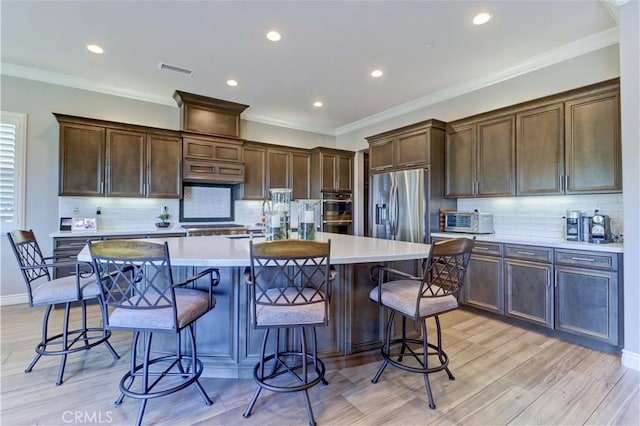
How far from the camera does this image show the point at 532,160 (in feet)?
11.5

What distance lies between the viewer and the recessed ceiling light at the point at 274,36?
3.12 meters

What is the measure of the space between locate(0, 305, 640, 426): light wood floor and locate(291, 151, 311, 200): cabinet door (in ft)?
12.7

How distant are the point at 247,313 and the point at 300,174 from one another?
4.10 meters

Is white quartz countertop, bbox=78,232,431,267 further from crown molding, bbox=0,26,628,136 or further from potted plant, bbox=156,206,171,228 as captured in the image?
crown molding, bbox=0,26,628,136

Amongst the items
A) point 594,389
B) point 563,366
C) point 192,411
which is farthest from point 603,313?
point 192,411

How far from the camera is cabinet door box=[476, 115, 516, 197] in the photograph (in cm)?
368

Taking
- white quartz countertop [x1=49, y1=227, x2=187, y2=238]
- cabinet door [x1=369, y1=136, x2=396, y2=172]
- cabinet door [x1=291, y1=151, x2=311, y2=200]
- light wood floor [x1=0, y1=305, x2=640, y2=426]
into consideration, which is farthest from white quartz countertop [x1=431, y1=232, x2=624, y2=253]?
white quartz countertop [x1=49, y1=227, x2=187, y2=238]

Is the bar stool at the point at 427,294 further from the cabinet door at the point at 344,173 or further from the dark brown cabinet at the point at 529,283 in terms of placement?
the cabinet door at the point at 344,173

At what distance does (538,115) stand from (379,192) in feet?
7.57

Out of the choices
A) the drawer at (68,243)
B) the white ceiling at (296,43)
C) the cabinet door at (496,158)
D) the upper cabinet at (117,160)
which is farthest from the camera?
the upper cabinet at (117,160)

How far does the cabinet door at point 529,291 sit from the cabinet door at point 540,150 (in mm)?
877

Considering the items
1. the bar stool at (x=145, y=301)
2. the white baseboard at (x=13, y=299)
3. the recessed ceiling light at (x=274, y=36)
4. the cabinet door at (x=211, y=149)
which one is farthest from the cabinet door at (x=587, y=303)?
the white baseboard at (x=13, y=299)

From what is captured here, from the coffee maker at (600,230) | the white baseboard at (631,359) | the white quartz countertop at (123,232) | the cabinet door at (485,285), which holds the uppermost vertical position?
the coffee maker at (600,230)

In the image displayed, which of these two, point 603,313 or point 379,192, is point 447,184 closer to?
point 379,192
